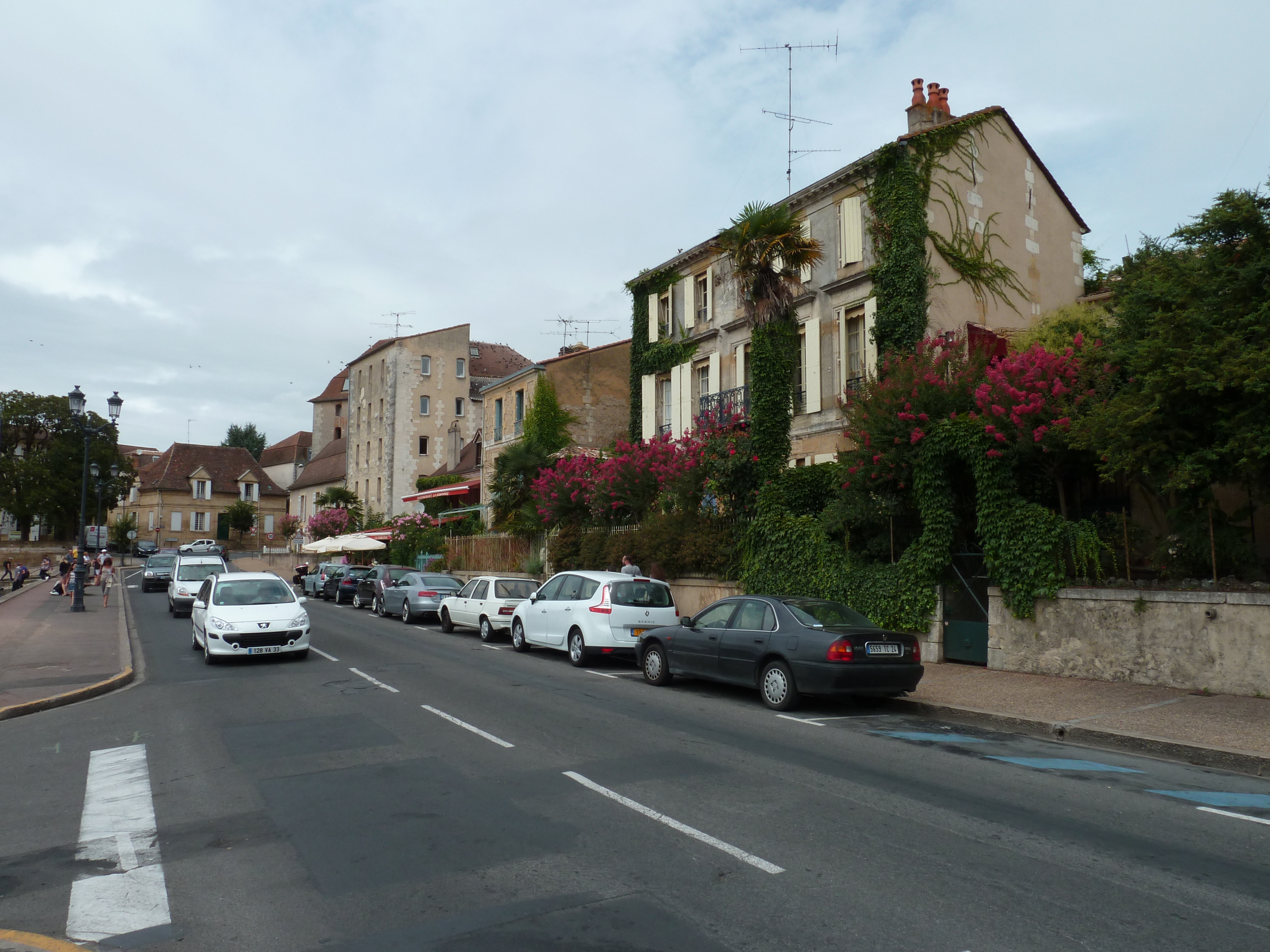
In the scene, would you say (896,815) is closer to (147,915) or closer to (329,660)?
(147,915)

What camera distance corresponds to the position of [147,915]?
4734 mm

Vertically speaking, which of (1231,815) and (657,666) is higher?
(657,666)

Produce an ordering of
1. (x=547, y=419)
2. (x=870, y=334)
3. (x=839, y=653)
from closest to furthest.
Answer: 1. (x=839, y=653)
2. (x=870, y=334)
3. (x=547, y=419)

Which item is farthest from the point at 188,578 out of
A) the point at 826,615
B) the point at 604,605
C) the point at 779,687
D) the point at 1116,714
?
the point at 1116,714

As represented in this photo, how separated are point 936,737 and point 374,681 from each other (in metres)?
7.88

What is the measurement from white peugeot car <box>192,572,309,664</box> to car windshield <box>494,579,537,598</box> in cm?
519

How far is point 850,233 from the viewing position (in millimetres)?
22172

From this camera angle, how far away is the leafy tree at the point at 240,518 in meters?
88.6

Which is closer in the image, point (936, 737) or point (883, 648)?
point (936, 737)

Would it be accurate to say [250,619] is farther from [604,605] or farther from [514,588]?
[514,588]

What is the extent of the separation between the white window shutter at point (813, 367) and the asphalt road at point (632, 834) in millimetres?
12749

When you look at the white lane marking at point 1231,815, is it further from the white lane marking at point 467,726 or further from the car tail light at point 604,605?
the car tail light at point 604,605

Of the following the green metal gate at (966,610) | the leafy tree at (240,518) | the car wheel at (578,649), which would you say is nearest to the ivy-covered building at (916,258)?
the green metal gate at (966,610)

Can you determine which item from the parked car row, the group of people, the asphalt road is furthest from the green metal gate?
the group of people
